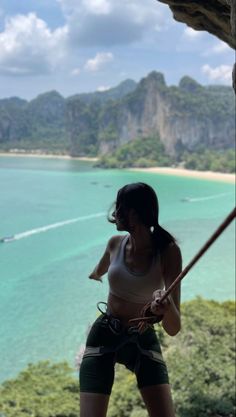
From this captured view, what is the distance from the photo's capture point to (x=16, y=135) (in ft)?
251

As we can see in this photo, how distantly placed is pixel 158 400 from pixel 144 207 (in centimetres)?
71

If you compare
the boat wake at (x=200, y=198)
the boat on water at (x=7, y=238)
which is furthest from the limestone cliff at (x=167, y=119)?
the boat on water at (x=7, y=238)

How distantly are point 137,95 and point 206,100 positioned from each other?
1183 cm

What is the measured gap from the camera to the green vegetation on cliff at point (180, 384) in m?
6.95

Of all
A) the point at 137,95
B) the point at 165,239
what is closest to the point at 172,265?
the point at 165,239

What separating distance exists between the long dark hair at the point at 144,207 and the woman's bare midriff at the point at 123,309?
0.76ft

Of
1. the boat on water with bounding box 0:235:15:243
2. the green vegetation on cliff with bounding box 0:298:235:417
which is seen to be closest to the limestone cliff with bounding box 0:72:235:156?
the boat on water with bounding box 0:235:15:243

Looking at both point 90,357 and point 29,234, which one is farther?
point 29,234

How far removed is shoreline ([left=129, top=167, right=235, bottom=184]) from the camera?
195 feet

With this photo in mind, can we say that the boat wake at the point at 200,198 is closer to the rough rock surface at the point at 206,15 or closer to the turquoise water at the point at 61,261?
the turquoise water at the point at 61,261

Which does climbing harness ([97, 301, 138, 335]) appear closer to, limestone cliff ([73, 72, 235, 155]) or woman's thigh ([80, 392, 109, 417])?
woman's thigh ([80, 392, 109, 417])

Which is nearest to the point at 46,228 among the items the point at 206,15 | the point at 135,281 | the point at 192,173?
the point at 206,15

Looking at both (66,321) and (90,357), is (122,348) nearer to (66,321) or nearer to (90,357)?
(90,357)

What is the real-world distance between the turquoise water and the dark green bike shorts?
3940 millimetres
